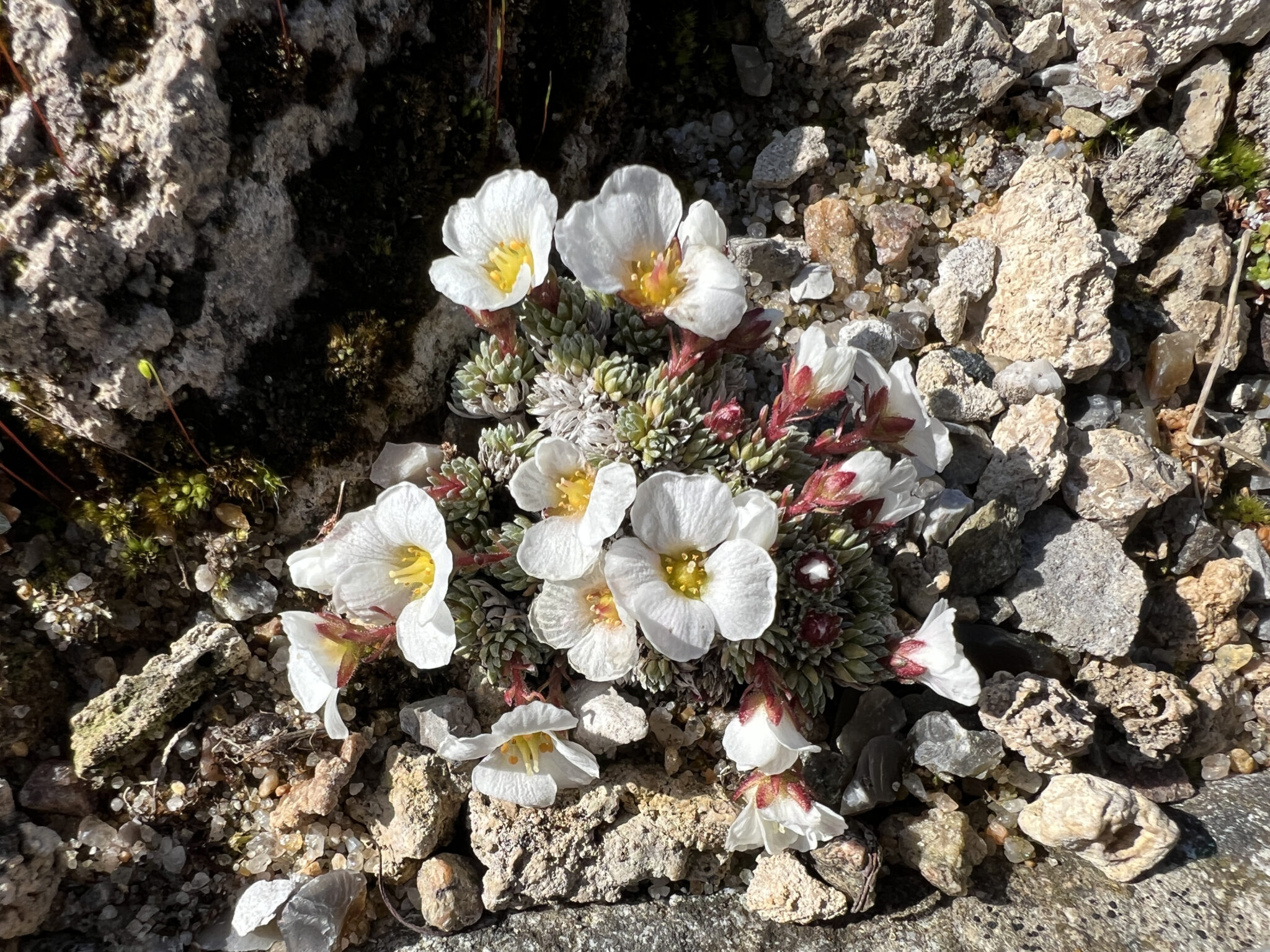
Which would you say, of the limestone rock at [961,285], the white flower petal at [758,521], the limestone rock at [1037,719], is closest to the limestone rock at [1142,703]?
the limestone rock at [1037,719]

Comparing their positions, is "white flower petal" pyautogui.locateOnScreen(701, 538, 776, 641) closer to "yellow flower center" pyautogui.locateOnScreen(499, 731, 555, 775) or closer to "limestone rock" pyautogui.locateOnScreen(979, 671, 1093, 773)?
"yellow flower center" pyautogui.locateOnScreen(499, 731, 555, 775)

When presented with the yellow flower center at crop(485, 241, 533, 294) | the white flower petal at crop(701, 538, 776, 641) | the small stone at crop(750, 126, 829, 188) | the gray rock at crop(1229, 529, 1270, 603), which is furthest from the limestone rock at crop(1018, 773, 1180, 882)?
the small stone at crop(750, 126, 829, 188)

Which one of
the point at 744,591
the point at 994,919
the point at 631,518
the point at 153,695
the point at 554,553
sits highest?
the point at 631,518

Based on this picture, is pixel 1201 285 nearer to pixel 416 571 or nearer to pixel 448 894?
pixel 416 571

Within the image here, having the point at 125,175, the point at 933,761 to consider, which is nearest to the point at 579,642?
the point at 933,761

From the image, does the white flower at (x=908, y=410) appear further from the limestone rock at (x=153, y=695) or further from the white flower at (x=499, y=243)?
the limestone rock at (x=153, y=695)

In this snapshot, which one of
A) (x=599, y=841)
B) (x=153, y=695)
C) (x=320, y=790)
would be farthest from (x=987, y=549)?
(x=153, y=695)
